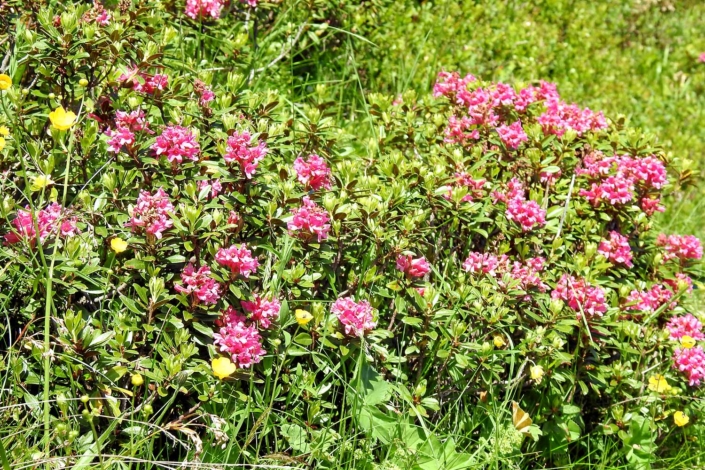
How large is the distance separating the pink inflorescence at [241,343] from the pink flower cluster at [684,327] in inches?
62.3

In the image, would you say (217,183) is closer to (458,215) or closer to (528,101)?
(458,215)

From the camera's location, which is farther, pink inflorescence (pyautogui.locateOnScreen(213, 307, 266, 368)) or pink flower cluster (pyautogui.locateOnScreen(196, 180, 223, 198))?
pink flower cluster (pyautogui.locateOnScreen(196, 180, 223, 198))

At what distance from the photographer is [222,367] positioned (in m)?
2.19

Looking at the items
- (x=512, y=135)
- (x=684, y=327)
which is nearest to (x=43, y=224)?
(x=512, y=135)

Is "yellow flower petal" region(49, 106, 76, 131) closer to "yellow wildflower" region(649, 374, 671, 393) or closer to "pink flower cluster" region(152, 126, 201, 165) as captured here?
"pink flower cluster" region(152, 126, 201, 165)

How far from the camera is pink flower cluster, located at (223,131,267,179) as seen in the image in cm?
246

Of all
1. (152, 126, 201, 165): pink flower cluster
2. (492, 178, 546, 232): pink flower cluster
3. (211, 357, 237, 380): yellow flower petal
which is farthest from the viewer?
(492, 178, 546, 232): pink flower cluster

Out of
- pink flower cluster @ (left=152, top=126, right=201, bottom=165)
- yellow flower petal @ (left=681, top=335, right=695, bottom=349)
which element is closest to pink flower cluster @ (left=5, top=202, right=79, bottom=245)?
pink flower cluster @ (left=152, top=126, right=201, bottom=165)

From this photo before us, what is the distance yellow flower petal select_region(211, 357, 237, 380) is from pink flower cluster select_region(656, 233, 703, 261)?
1.96m

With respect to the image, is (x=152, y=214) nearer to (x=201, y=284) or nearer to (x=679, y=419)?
(x=201, y=284)

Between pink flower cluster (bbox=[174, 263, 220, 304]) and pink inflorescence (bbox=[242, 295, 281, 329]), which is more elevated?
pink flower cluster (bbox=[174, 263, 220, 304])

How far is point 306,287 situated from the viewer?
256 centimetres

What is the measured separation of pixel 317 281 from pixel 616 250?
118 centimetres

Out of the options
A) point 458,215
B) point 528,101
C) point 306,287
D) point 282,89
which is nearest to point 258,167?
point 306,287
